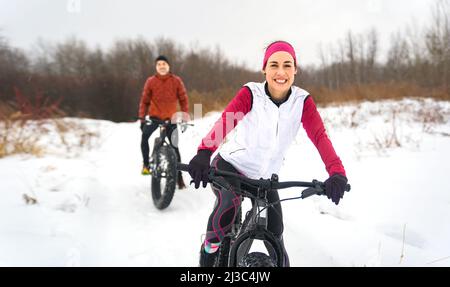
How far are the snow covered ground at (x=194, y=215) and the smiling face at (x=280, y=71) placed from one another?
5.12 feet

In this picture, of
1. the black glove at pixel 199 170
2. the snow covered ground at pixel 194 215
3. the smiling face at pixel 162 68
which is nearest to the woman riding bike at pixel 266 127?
the black glove at pixel 199 170

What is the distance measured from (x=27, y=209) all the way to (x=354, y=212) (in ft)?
11.1

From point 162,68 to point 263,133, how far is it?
2.92 metres

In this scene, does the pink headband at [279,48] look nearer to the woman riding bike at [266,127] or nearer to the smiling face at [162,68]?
the woman riding bike at [266,127]

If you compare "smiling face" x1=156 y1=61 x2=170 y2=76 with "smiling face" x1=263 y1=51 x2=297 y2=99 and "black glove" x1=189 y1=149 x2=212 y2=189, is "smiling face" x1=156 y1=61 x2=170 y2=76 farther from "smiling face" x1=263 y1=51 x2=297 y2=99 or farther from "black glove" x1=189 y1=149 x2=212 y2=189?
"black glove" x1=189 y1=149 x2=212 y2=189

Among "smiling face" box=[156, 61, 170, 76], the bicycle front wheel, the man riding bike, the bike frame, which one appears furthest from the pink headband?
"smiling face" box=[156, 61, 170, 76]

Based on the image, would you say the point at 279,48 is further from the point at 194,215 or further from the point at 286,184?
the point at 194,215

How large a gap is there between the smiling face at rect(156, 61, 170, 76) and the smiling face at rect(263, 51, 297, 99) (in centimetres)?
283

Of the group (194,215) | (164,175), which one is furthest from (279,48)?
(164,175)

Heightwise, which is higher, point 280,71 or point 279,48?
point 279,48

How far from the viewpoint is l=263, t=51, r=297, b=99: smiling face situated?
1.73 metres

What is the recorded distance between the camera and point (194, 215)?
11.4 ft

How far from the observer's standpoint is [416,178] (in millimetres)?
3641
